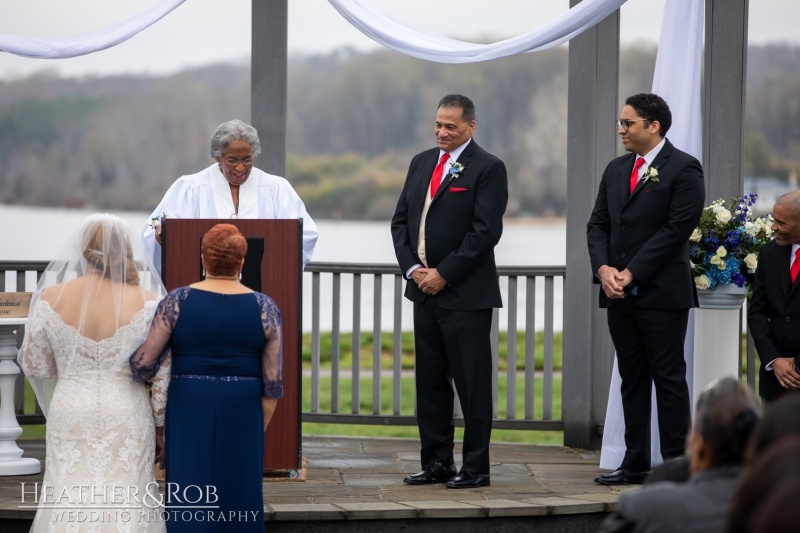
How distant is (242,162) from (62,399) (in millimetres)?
1705

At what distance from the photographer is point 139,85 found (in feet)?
29.2

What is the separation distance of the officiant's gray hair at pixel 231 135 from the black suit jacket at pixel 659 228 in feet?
5.54

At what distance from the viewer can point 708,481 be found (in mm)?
2293

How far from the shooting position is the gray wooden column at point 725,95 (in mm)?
5777

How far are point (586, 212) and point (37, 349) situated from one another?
3393mm

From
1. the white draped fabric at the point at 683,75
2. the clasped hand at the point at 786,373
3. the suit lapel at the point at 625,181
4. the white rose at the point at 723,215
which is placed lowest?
the clasped hand at the point at 786,373

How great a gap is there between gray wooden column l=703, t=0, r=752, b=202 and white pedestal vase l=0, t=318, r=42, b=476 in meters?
3.59

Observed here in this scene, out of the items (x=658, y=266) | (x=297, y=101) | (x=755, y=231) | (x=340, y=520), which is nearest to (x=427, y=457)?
(x=340, y=520)

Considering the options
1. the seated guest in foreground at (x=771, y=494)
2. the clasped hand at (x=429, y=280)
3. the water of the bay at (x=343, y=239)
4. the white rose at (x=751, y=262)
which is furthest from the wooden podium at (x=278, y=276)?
the seated guest in foreground at (x=771, y=494)

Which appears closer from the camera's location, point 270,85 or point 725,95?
point 725,95

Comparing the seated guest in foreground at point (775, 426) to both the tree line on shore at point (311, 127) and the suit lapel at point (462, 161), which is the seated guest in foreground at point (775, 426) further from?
the tree line on shore at point (311, 127)

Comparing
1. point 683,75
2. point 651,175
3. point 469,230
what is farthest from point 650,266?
point 683,75

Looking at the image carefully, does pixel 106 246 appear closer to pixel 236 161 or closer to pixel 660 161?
pixel 236 161

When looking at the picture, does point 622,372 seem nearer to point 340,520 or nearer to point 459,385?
point 459,385
